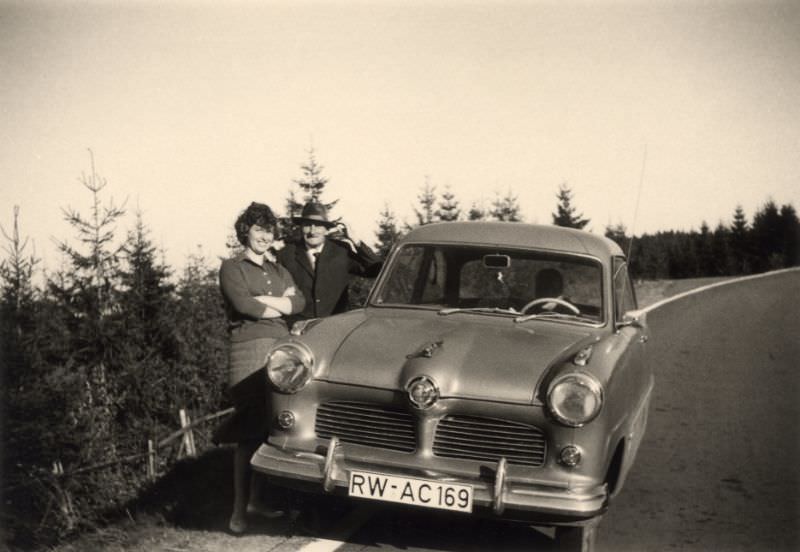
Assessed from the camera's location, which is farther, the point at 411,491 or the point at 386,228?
the point at 386,228

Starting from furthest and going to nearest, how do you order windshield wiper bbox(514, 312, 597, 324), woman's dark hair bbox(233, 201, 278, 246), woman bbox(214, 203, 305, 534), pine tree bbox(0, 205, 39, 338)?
pine tree bbox(0, 205, 39, 338), windshield wiper bbox(514, 312, 597, 324), woman's dark hair bbox(233, 201, 278, 246), woman bbox(214, 203, 305, 534)

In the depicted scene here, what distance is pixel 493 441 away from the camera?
416 cm

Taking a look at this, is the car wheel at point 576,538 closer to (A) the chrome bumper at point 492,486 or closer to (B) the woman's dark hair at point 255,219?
(A) the chrome bumper at point 492,486

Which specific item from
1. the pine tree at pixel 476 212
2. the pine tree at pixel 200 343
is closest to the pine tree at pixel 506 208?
the pine tree at pixel 476 212

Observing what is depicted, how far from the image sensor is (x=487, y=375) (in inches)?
166

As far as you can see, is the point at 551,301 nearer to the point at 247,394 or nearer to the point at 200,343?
the point at 247,394

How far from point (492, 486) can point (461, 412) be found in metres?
0.40

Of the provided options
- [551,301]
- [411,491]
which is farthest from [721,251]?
[411,491]

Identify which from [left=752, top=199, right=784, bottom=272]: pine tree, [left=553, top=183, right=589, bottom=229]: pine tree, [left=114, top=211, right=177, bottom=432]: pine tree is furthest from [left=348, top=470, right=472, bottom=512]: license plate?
[left=752, top=199, right=784, bottom=272]: pine tree

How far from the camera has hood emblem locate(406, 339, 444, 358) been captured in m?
4.34

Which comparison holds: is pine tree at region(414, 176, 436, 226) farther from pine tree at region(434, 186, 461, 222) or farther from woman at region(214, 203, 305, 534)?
woman at region(214, 203, 305, 534)

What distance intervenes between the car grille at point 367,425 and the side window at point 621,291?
6.07 feet

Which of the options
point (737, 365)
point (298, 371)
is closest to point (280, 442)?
point (298, 371)

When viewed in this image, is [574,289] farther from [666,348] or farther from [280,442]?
[666,348]
